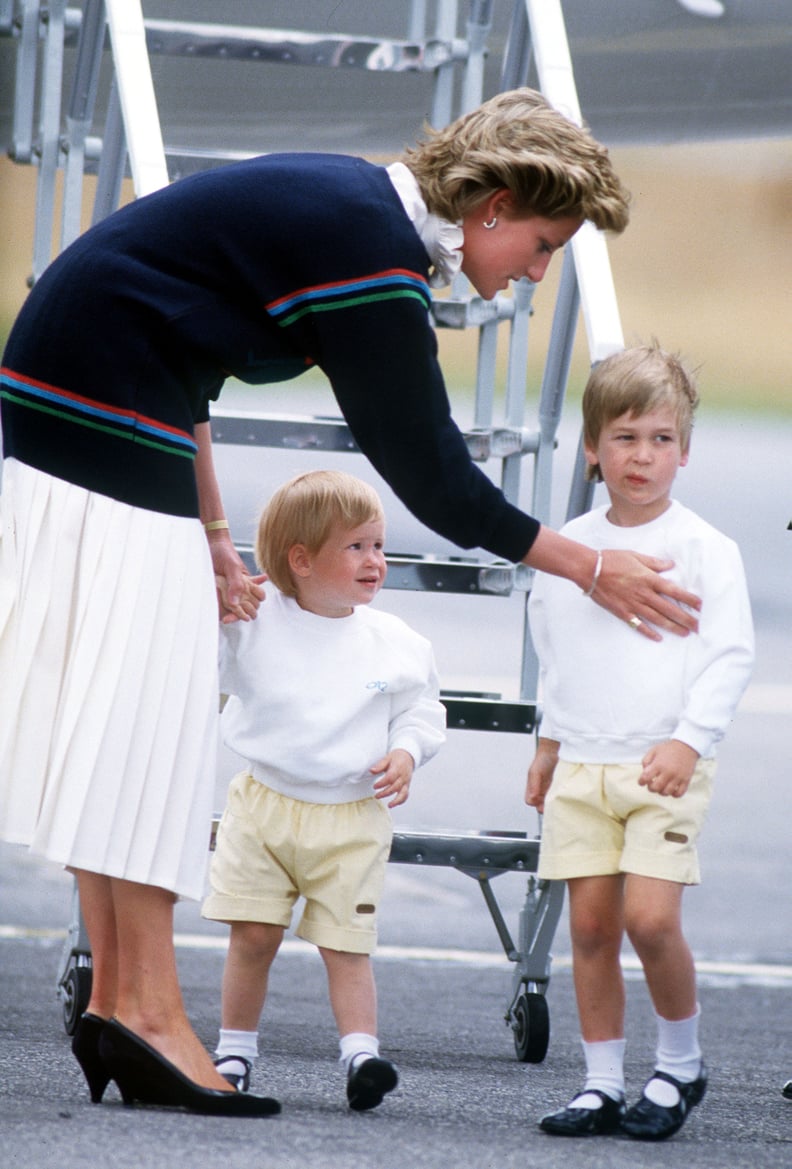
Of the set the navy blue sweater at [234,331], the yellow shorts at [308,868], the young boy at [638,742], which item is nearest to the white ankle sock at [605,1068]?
the young boy at [638,742]

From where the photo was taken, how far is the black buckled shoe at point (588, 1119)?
71.1 inches

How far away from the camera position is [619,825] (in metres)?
1.94

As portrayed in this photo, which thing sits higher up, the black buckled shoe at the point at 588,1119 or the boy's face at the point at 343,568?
the boy's face at the point at 343,568

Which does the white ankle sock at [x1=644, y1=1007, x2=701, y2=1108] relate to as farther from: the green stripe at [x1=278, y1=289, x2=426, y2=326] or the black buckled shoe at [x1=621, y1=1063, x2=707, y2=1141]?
the green stripe at [x1=278, y1=289, x2=426, y2=326]

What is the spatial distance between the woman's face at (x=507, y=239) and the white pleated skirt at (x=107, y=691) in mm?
406

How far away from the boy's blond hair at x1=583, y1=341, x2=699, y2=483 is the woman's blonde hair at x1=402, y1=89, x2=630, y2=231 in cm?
24

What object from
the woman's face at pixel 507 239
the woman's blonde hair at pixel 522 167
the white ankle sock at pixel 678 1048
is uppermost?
the woman's blonde hair at pixel 522 167

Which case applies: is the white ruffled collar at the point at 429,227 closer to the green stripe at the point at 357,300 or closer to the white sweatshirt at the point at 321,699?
the green stripe at the point at 357,300

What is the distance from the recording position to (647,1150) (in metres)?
1.74

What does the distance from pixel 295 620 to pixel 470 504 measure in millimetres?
392

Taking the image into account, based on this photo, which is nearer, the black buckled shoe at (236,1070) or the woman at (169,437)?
the woman at (169,437)

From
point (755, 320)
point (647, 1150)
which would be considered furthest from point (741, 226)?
point (647, 1150)

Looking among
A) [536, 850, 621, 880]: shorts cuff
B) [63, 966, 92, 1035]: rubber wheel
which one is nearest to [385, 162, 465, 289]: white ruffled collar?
[536, 850, 621, 880]: shorts cuff

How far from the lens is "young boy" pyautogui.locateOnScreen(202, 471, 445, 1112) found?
2.00 meters
